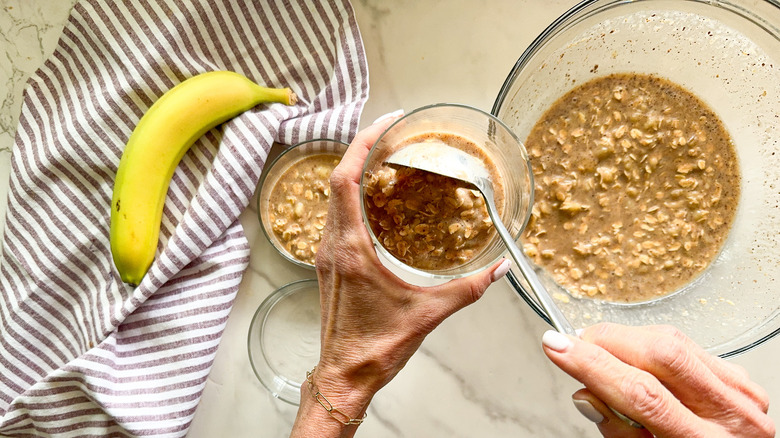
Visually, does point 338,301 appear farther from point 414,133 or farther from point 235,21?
point 235,21

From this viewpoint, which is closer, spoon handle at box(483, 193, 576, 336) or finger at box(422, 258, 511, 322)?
spoon handle at box(483, 193, 576, 336)

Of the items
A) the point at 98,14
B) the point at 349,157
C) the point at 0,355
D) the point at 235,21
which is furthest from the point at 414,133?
the point at 0,355

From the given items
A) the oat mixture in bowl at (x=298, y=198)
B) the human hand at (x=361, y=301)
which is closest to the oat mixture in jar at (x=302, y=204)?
the oat mixture in bowl at (x=298, y=198)

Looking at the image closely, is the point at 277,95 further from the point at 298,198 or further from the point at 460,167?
the point at 460,167

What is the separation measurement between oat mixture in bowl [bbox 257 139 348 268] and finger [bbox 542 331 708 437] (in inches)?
26.4

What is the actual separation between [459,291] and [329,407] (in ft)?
1.08

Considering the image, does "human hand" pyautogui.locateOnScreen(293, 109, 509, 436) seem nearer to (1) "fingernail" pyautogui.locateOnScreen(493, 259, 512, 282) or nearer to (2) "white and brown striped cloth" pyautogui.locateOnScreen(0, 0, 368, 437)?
(1) "fingernail" pyautogui.locateOnScreen(493, 259, 512, 282)

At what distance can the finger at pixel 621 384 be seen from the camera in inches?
29.4

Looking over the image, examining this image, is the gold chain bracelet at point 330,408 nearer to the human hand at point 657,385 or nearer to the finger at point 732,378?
the human hand at point 657,385

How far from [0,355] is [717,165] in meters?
1.51

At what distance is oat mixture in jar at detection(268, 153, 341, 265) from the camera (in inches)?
51.8

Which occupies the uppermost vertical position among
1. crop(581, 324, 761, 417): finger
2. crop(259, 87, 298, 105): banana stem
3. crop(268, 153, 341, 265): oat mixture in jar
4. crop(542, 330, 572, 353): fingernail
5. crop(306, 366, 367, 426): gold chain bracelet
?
crop(259, 87, 298, 105): banana stem

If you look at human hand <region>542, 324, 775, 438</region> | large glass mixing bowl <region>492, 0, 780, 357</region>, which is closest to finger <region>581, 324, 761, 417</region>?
human hand <region>542, 324, 775, 438</region>

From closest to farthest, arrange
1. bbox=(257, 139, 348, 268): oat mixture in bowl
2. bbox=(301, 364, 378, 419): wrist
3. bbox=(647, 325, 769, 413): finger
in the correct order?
bbox=(647, 325, 769, 413): finger, bbox=(301, 364, 378, 419): wrist, bbox=(257, 139, 348, 268): oat mixture in bowl
